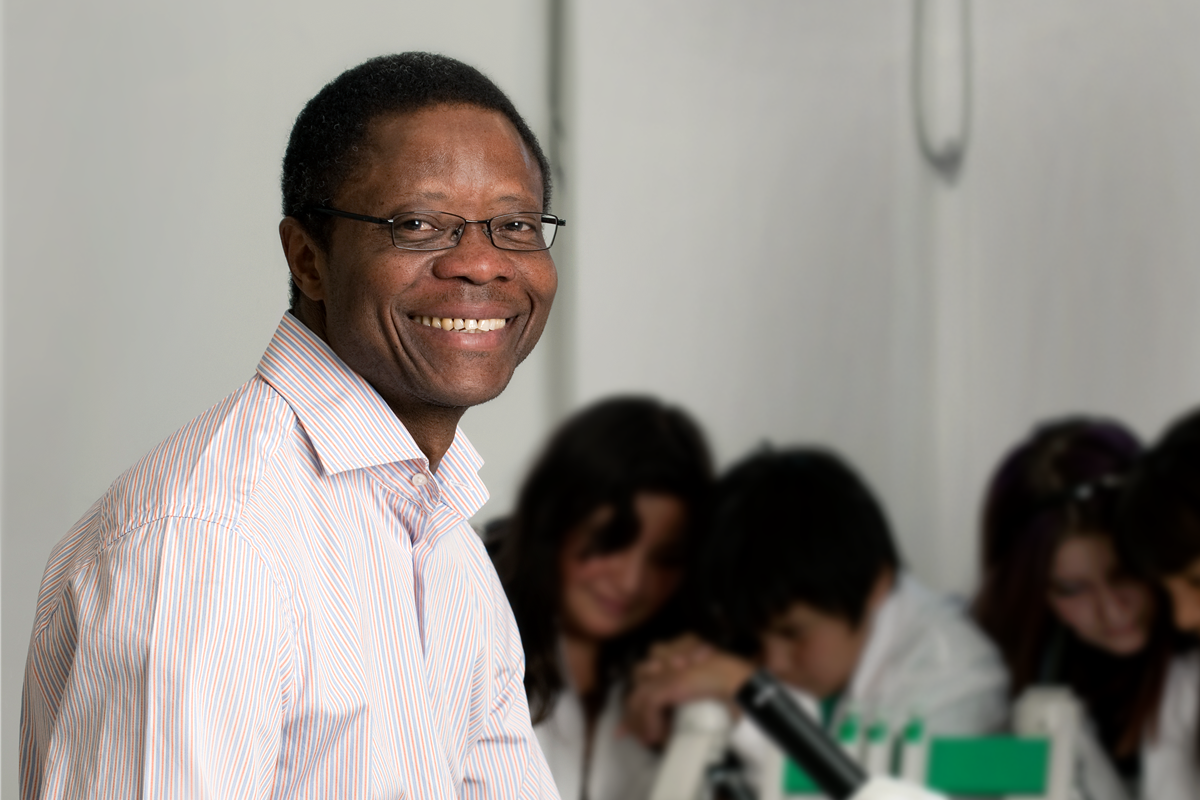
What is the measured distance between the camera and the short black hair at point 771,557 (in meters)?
1.13

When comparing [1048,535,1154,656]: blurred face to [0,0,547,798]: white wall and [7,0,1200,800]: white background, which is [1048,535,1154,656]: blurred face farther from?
[0,0,547,798]: white wall

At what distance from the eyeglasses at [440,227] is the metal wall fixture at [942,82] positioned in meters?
1.11

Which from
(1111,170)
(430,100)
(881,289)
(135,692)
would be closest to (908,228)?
(881,289)

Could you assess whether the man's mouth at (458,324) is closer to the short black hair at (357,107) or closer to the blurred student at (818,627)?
the short black hair at (357,107)

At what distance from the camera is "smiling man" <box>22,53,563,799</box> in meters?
0.25

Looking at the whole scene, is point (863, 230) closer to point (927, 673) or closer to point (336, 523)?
point (927, 673)

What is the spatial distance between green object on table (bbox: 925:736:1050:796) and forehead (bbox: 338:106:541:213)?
93 centimetres

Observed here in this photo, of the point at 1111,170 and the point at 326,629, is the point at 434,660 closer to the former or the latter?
the point at 326,629

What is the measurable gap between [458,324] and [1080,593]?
982 mm

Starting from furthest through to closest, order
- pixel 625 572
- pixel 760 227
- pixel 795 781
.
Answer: pixel 760 227
pixel 625 572
pixel 795 781

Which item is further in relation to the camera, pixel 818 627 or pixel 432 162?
pixel 818 627

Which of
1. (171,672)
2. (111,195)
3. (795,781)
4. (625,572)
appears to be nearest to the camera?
(171,672)

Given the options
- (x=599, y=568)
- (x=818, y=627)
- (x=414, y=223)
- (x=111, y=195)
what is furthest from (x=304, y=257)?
(x=818, y=627)

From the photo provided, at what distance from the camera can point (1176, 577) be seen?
1053 millimetres
